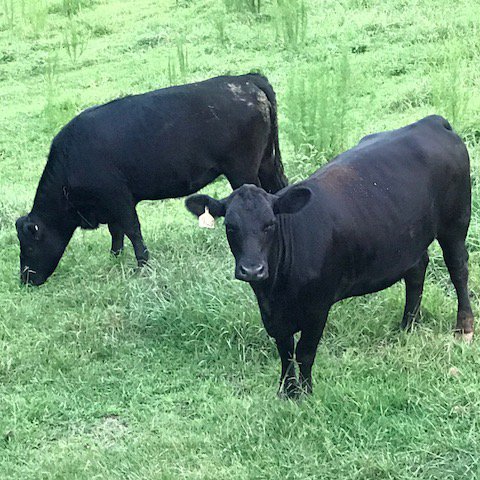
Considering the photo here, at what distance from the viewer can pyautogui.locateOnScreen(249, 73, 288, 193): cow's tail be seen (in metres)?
6.81

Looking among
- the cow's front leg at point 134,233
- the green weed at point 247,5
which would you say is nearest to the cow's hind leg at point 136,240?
the cow's front leg at point 134,233

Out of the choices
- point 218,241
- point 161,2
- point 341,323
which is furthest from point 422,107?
point 161,2

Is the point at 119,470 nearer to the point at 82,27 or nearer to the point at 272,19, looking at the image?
the point at 272,19

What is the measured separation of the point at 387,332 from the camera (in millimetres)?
5027

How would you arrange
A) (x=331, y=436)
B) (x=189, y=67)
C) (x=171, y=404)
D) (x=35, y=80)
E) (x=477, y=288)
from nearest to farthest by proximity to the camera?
(x=331, y=436), (x=171, y=404), (x=477, y=288), (x=189, y=67), (x=35, y=80)

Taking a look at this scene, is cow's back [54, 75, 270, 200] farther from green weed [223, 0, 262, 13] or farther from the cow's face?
green weed [223, 0, 262, 13]

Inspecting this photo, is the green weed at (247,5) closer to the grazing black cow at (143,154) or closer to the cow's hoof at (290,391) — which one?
the grazing black cow at (143,154)

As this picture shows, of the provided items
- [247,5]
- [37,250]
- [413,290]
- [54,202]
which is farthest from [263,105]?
[247,5]

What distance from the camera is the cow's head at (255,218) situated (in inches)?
157

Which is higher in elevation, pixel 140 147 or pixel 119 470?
pixel 140 147

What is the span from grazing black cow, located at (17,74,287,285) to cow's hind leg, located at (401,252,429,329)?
210cm

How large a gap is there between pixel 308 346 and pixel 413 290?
94 cm

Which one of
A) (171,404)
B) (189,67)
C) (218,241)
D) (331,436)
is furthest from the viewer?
(189,67)

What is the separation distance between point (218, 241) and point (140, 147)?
93 cm
